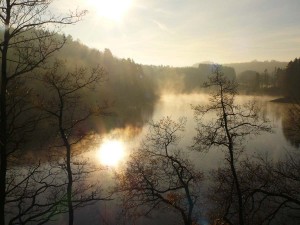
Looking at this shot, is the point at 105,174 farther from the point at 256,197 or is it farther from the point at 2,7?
the point at 2,7

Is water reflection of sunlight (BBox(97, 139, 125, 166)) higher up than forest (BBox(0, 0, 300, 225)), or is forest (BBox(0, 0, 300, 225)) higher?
forest (BBox(0, 0, 300, 225))

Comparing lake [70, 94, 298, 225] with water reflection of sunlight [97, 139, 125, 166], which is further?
water reflection of sunlight [97, 139, 125, 166]

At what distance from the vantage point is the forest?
8.60 meters

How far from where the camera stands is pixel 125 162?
3769 cm

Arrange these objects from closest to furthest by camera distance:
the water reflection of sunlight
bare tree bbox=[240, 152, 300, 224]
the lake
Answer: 1. bare tree bbox=[240, 152, 300, 224]
2. the lake
3. the water reflection of sunlight

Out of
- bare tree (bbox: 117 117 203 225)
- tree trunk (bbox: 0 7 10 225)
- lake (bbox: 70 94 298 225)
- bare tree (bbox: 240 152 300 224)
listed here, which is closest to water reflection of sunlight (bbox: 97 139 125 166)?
lake (bbox: 70 94 298 225)

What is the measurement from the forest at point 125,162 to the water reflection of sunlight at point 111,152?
5.17 feet

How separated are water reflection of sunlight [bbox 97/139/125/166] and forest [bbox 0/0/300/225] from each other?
158cm

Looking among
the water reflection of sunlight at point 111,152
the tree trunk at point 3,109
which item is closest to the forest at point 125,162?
the tree trunk at point 3,109

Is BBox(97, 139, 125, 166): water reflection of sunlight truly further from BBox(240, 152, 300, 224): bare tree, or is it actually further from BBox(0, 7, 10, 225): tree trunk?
BBox(0, 7, 10, 225): tree trunk

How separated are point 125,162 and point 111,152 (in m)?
6.84

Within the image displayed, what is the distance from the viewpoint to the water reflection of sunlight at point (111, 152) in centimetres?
3888

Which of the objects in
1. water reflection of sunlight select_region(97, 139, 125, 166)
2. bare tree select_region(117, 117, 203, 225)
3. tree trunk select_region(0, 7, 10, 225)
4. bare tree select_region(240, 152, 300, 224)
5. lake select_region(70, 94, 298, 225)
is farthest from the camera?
water reflection of sunlight select_region(97, 139, 125, 166)

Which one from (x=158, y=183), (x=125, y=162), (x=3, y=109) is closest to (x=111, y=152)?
(x=125, y=162)
